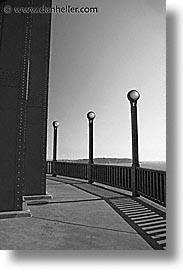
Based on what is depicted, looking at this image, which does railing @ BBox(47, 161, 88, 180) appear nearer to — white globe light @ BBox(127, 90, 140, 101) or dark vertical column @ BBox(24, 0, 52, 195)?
dark vertical column @ BBox(24, 0, 52, 195)

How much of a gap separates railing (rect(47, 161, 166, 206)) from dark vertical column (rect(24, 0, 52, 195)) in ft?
6.17

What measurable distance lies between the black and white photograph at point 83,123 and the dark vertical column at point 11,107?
0.04ft

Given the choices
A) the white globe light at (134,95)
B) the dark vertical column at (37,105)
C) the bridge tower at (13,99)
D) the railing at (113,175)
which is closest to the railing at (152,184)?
the railing at (113,175)

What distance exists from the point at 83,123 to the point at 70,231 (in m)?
7.08

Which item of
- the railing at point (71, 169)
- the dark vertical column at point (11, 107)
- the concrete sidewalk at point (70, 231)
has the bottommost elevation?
the concrete sidewalk at point (70, 231)

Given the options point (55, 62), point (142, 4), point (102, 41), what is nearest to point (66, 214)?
point (142, 4)

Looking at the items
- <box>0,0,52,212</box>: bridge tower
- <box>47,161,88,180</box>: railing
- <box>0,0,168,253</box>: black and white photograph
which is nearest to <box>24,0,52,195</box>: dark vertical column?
<box>0,0,168,253</box>: black and white photograph

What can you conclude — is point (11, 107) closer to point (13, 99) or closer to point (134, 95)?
point (13, 99)

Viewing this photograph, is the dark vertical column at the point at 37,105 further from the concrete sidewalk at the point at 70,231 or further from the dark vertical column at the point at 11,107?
the dark vertical column at the point at 11,107

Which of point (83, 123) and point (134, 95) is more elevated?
point (134, 95)

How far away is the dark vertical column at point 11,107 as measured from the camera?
344 centimetres

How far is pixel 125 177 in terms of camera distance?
5793 mm

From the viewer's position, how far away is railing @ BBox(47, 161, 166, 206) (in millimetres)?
3965

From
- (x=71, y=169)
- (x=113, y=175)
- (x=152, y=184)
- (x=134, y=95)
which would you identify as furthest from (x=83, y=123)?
(x=152, y=184)
